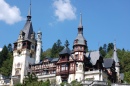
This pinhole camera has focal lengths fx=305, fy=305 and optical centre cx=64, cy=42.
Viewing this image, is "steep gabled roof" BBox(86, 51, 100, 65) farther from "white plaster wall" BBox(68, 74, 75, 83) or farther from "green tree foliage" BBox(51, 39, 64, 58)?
"green tree foliage" BBox(51, 39, 64, 58)

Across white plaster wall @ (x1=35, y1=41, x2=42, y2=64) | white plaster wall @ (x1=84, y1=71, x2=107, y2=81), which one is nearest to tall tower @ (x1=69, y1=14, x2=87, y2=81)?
white plaster wall @ (x1=84, y1=71, x2=107, y2=81)

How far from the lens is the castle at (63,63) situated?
209ft

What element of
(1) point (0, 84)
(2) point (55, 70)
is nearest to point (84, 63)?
(2) point (55, 70)

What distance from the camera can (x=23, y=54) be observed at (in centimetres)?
7662

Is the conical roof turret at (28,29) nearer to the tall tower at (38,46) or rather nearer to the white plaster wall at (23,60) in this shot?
the tall tower at (38,46)

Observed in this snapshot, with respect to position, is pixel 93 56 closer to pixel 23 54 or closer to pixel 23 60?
pixel 23 60

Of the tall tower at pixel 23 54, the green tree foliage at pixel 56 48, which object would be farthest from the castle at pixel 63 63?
the green tree foliage at pixel 56 48

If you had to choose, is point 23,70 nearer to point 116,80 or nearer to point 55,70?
point 55,70

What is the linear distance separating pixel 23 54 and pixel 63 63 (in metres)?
14.5

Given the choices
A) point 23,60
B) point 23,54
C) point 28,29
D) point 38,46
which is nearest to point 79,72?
point 23,60

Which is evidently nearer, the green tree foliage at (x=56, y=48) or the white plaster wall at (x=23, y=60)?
the white plaster wall at (x=23, y=60)

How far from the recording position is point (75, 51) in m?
64.9

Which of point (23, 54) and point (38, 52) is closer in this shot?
point (23, 54)

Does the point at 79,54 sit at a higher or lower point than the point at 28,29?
lower
